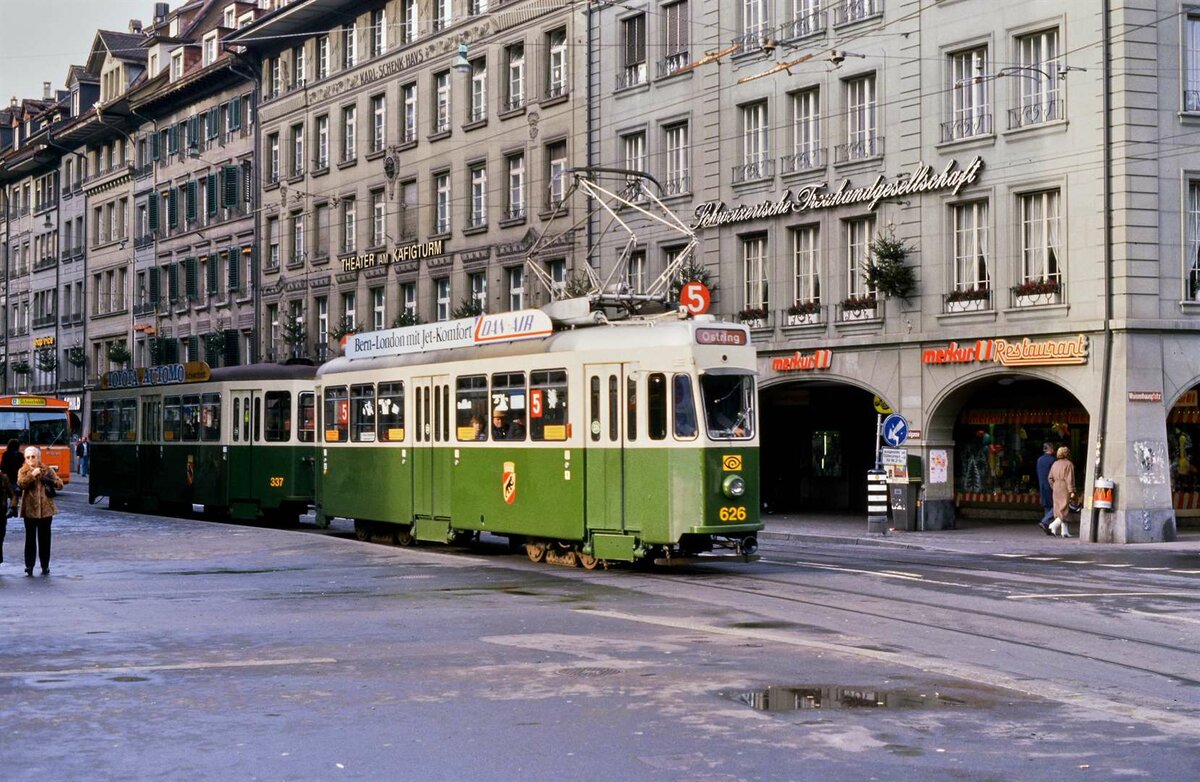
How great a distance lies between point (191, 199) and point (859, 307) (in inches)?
1536

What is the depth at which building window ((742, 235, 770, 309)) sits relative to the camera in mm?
38469

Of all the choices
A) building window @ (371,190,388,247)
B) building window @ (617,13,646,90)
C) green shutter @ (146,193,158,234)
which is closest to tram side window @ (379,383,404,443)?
building window @ (617,13,646,90)

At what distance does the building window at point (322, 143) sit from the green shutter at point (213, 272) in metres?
9.47

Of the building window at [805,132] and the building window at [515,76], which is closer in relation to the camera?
the building window at [805,132]

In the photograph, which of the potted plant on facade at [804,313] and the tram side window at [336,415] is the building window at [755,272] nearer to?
the potted plant on facade at [804,313]

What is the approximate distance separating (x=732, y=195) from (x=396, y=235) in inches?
681

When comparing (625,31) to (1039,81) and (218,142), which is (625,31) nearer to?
(1039,81)

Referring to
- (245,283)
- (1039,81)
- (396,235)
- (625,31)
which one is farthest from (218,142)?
(1039,81)

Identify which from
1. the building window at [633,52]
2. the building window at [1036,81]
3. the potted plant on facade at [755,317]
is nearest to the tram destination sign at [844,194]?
the building window at [1036,81]

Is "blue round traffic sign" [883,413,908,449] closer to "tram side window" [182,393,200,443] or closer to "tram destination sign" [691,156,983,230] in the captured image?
"tram destination sign" [691,156,983,230]

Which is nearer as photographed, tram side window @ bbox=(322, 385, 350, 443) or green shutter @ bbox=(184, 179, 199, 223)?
tram side window @ bbox=(322, 385, 350, 443)

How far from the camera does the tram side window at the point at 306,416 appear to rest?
107 feet

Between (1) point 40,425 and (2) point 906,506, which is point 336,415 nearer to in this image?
(2) point 906,506

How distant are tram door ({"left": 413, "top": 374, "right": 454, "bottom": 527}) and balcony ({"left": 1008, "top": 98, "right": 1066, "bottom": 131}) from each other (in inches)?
518
